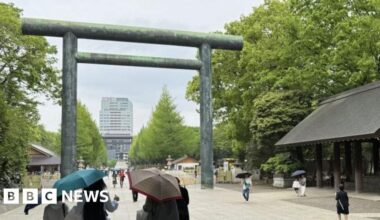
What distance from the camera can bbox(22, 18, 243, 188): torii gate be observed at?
24.5 meters

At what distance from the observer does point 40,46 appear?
105 feet

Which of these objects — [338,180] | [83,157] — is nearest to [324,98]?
[338,180]

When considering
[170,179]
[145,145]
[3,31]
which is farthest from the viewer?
[145,145]

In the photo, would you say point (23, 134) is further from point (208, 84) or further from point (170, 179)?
point (170, 179)

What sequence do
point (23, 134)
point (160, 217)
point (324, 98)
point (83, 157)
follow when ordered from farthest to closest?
point (83, 157)
point (324, 98)
point (23, 134)
point (160, 217)

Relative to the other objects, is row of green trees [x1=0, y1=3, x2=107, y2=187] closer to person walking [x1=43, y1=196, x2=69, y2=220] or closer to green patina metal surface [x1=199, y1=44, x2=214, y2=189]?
green patina metal surface [x1=199, y1=44, x2=214, y2=189]

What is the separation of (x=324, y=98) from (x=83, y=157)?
4358 centimetres

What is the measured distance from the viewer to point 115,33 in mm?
25484

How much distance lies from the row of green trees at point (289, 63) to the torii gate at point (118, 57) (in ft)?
21.2

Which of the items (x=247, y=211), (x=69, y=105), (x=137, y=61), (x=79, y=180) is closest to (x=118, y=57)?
(x=137, y=61)

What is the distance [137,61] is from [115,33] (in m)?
2.18

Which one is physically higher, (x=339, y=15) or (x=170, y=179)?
(x=339, y=15)

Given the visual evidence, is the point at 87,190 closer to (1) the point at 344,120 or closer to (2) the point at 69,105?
(2) the point at 69,105

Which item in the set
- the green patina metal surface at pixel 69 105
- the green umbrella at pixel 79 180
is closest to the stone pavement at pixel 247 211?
the green patina metal surface at pixel 69 105
